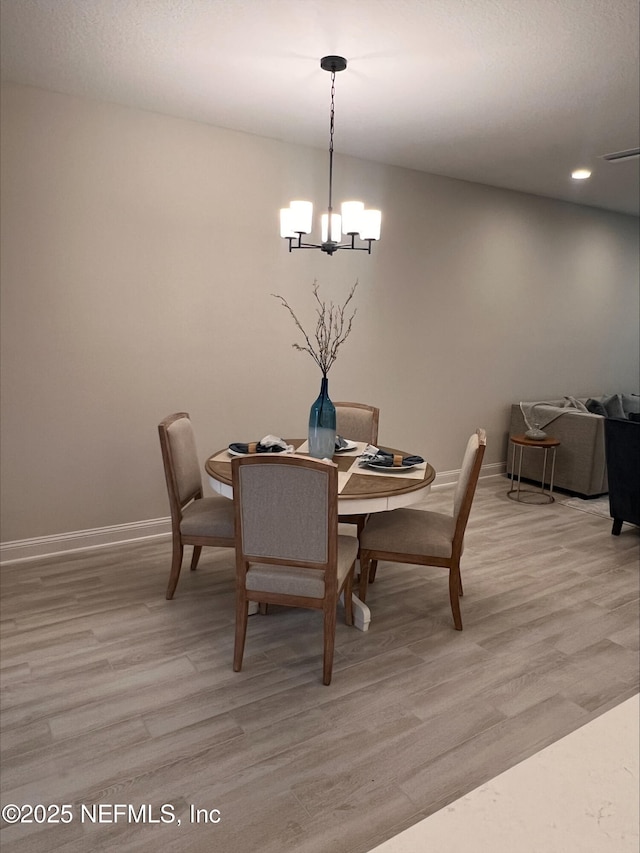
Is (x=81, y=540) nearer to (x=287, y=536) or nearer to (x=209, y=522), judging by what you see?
(x=209, y=522)

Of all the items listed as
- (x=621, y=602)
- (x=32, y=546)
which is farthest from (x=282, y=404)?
(x=621, y=602)

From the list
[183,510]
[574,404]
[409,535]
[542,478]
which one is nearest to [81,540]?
[183,510]

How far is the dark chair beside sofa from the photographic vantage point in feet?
13.2

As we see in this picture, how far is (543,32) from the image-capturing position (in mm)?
2520

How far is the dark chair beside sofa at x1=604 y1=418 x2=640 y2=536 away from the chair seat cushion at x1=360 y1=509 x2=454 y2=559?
1769 millimetres

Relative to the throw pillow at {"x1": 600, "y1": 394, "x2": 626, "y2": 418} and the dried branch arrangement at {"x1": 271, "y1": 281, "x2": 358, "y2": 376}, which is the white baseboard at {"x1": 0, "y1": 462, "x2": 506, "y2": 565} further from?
the throw pillow at {"x1": 600, "y1": 394, "x2": 626, "y2": 418}

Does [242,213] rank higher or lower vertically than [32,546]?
higher

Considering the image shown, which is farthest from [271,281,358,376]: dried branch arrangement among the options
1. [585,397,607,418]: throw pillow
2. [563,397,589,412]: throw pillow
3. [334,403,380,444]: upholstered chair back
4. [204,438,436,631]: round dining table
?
[585,397,607,418]: throw pillow

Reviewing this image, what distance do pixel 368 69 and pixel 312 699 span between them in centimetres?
290

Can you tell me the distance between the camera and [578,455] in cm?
511

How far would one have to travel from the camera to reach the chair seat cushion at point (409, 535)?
109 inches

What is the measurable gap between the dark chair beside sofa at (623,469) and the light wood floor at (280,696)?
2.38 feet

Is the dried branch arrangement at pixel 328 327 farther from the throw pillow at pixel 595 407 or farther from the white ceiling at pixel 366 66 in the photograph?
the throw pillow at pixel 595 407

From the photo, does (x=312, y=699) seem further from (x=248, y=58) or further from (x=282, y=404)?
(x=248, y=58)
